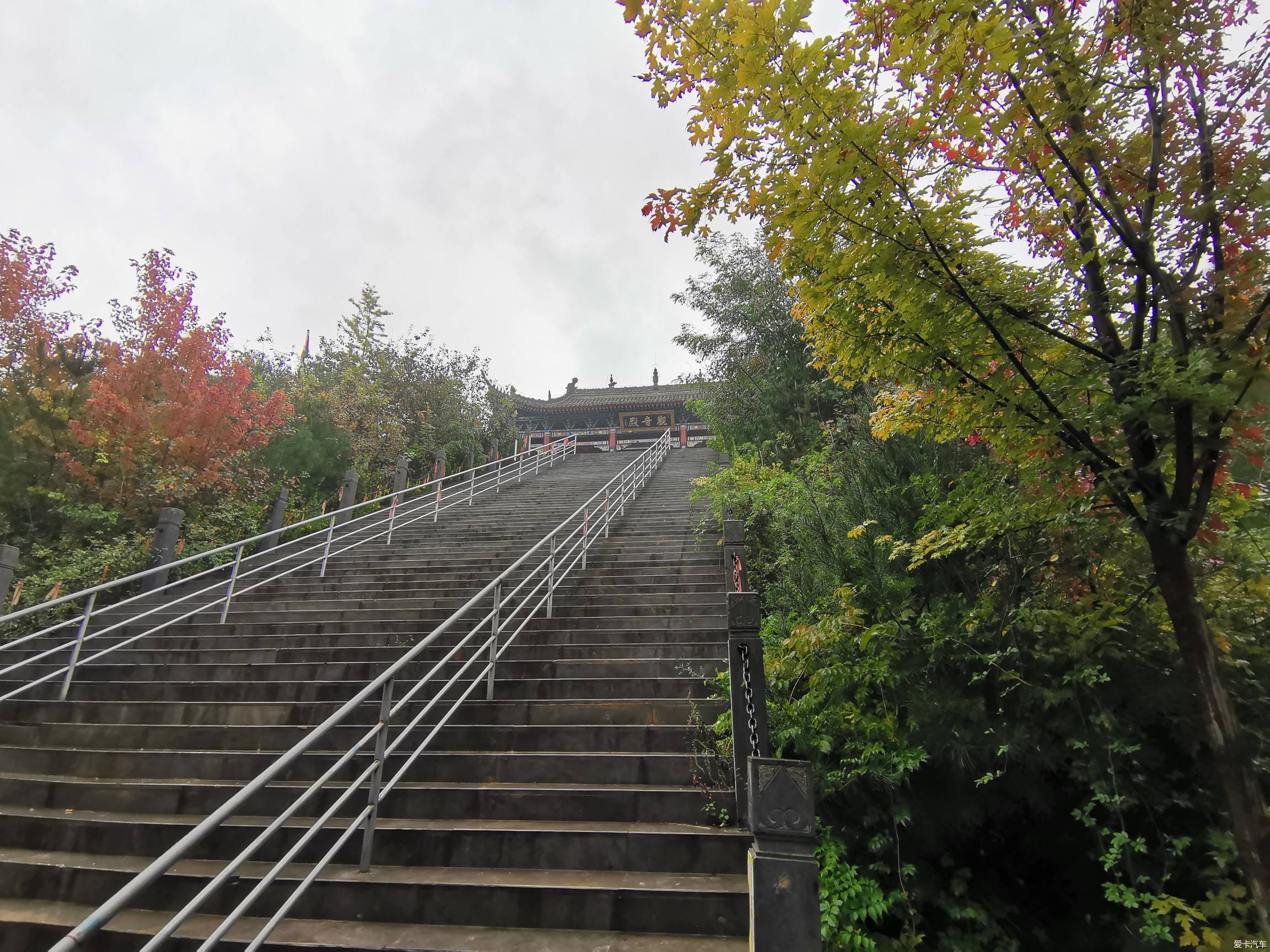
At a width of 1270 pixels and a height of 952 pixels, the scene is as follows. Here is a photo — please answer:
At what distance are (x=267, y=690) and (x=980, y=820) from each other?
Answer: 213 inches

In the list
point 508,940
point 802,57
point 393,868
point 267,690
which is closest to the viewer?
point 802,57

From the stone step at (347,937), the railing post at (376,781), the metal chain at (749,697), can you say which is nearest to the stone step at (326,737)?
the metal chain at (749,697)

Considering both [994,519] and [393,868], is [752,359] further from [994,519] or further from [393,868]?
[393,868]

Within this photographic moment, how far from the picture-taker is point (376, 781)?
327 cm

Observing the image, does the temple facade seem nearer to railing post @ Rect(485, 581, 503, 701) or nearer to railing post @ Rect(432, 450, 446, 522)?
railing post @ Rect(432, 450, 446, 522)

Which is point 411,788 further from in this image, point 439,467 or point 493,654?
point 439,467

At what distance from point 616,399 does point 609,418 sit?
1.15 metres

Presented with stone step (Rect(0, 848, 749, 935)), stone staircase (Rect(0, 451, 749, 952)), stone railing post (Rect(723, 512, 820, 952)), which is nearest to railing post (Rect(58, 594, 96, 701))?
stone staircase (Rect(0, 451, 749, 952))

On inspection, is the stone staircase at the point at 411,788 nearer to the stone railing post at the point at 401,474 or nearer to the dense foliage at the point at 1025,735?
the dense foliage at the point at 1025,735

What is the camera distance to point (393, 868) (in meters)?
3.34

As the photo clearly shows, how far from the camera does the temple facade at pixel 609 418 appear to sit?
31078 millimetres

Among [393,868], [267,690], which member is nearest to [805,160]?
[393,868]

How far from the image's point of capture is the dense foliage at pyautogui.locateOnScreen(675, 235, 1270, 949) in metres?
2.97

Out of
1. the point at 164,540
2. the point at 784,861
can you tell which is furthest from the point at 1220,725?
the point at 164,540
